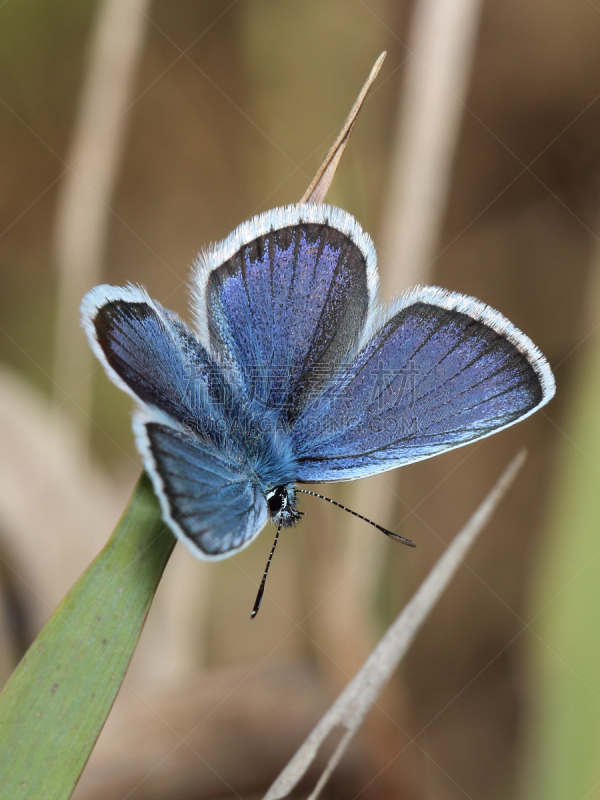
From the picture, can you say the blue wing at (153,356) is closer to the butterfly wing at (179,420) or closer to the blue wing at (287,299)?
the butterfly wing at (179,420)

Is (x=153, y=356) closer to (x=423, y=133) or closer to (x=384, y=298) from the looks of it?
(x=384, y=298)

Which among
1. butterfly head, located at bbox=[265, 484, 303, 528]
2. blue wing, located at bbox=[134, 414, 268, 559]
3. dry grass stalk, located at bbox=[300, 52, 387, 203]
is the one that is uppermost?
dry grass stalk, located at bbox=[300, 52, 387, 203]

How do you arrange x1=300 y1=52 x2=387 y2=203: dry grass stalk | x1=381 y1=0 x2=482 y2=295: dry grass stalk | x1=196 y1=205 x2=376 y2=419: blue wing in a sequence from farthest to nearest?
x1=381 y1=0 x2=482 y2=295: dry grass stalk, x1=196 y1=205 x2=376 y2=419: blue wing, x1=300 y1=52 x2=387 y2=203: dry grass stalk

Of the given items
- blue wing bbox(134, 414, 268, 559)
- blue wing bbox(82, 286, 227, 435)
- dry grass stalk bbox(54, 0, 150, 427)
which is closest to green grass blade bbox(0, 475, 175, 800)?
blue wing bbox(134, 414, 268, 559)

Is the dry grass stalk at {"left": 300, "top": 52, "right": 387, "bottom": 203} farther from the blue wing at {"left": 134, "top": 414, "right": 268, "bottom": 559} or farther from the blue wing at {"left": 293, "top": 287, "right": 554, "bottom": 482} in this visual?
the blue wing at {"left": 134, "top": 414, "right": 268, "bottom": 559}

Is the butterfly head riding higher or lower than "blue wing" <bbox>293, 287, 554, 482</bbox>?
lower

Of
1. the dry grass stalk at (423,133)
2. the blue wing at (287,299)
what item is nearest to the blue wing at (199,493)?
the blue wing at (287,299)
